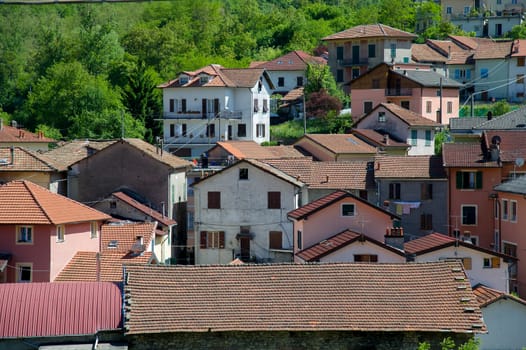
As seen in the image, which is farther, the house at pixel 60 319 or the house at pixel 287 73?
the house at pixel 287 73

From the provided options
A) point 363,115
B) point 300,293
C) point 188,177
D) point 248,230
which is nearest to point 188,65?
point 363,115

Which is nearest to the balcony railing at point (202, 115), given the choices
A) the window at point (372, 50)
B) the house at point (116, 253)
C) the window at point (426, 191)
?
the window at point (372, 50)

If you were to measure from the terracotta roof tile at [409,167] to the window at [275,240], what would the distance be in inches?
169

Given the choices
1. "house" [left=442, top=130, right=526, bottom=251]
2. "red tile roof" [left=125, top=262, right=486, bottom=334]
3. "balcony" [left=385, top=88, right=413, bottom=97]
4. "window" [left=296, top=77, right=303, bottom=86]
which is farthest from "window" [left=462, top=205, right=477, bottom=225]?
"window" [left=296, top=77, right=303, bottom=86]

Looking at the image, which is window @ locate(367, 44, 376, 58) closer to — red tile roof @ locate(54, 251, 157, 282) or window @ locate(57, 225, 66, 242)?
red tile roof @ locate(54, 251, 157, 282)

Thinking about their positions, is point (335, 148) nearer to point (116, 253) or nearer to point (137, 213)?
point (137, 213)

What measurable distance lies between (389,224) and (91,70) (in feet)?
187

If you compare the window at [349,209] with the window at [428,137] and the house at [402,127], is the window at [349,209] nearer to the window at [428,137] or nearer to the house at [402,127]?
the house at [402,127]

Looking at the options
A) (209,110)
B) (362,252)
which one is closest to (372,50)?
(209,110)

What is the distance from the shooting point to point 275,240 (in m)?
44.2

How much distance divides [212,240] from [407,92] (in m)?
23.6

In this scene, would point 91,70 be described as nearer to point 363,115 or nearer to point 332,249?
point 363,115

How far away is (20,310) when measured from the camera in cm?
2433

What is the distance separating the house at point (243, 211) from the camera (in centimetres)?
4444
